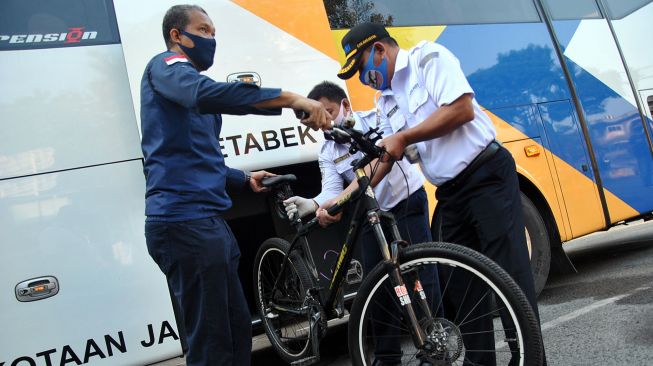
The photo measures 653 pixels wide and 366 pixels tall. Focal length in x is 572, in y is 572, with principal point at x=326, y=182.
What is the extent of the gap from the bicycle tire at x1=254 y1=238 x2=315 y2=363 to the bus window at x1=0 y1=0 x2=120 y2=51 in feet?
5.72

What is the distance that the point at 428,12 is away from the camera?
4879 mm

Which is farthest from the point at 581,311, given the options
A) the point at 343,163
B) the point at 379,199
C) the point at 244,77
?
the point at 244,77

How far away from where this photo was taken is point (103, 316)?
3.28m

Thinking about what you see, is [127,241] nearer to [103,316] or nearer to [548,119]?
[103,316]

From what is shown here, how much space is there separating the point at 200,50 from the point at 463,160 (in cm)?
123

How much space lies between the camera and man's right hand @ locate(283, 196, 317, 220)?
3.58m

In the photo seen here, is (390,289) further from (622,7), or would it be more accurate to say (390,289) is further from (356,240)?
(622,7)

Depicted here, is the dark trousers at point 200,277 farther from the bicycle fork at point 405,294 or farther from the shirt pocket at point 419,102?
the shirt pocket at point 419,102

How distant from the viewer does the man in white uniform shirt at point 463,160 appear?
7.86ft

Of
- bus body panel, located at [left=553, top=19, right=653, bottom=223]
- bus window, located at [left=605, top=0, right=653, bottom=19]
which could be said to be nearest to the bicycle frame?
bus body panel, located at [left=553, top=19, right=653, bottom=223]

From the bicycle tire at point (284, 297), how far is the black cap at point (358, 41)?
1.47 metres

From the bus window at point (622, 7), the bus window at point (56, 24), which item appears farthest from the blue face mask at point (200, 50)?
the bus window at point (622, 7)

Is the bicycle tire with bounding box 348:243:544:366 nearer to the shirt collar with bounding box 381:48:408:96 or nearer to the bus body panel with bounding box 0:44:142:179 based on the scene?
the shirt collar with bounding box 381:48:408:96

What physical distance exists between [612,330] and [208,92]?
304 cm
